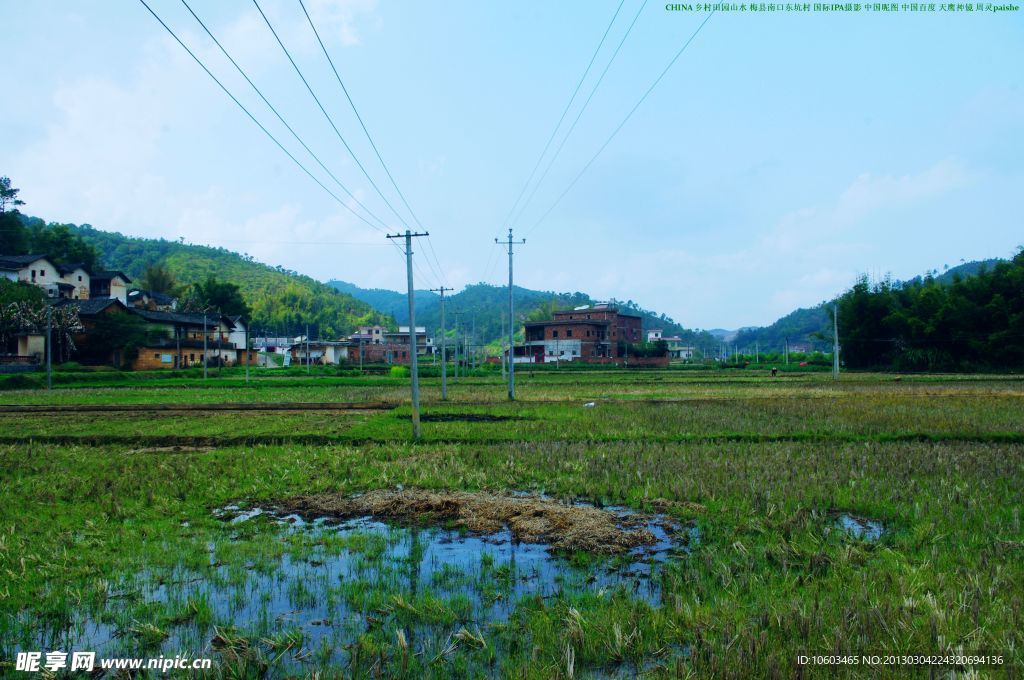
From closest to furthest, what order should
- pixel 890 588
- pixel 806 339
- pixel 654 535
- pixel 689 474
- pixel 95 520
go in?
pixel 890 588, pixel 654 535, pixel 95 520, pixel 689 474, pixel 806 339

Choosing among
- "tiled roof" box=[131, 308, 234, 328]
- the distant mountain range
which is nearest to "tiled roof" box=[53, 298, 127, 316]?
"tiled roof" box=[131, 308, 234, 328]

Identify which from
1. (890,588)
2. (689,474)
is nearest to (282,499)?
(689,474)

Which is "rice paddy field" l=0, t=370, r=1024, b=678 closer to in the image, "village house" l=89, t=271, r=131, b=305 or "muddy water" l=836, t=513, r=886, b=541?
"muddy water" l=836, t=513, r=886, b=541

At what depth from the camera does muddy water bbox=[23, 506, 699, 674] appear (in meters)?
5.57

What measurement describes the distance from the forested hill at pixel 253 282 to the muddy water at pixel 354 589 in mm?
113391

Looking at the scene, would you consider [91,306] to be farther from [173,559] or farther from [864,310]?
[864,310]

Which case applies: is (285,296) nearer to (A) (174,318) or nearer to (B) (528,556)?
(A) (174,318)

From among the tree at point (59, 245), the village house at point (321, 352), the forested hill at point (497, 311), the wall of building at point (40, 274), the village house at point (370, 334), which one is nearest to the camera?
the wall of building at point (40, 274)

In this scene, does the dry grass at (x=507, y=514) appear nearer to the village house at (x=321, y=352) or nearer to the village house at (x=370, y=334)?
the village house at (x=321, y=352)

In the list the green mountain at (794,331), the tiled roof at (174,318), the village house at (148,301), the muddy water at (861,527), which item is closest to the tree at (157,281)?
the village house at (148,301)

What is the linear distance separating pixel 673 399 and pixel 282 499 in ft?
82.6

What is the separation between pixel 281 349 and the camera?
102 m

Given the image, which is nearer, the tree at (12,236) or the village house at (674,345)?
the tree at (12,236)

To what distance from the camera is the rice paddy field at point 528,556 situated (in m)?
5.20
